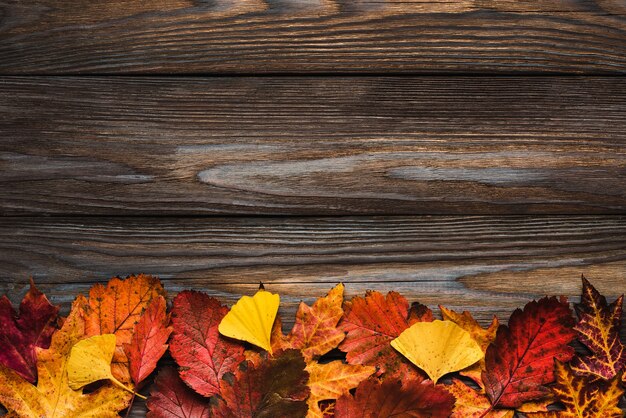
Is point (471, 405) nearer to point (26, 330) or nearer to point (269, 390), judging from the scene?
point (269, 390)

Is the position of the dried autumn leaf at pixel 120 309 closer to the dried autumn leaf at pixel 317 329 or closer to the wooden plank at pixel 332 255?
the wooden plank at pixel 332 255

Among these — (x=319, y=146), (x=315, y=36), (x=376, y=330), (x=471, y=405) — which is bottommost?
(x=471, y=405)

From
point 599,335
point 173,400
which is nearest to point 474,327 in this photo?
point 599,335

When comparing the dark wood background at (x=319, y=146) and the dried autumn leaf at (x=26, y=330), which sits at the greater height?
the dark wood background at (x=319, y=146)

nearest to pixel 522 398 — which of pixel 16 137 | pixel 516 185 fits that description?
pixel 516 185

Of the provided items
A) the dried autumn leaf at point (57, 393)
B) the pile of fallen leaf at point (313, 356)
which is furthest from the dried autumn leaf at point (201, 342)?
the dried autumn leaf at point (57, 393)
